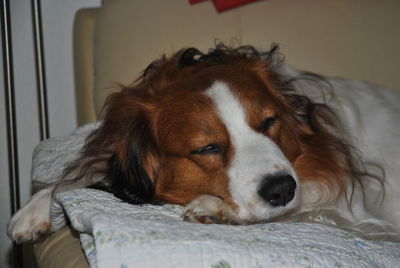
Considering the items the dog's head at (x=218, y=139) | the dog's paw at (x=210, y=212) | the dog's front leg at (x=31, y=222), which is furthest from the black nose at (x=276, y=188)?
the dog's front leg at (x=31, y=222)

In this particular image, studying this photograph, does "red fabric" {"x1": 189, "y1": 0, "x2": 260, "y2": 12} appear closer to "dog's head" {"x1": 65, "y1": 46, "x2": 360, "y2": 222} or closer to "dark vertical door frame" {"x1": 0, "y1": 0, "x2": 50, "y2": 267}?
"dog's head" {"x1": 65, "y1": 46, "x2": 360, "y2": 222}

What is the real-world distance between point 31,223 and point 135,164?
1.21 ft

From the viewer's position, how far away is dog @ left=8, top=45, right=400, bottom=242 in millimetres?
1646

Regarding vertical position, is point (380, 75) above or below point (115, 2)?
below

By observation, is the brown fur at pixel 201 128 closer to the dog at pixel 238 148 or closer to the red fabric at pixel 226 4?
the dog at pixel 238 148

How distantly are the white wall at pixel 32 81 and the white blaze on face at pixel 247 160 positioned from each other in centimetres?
184

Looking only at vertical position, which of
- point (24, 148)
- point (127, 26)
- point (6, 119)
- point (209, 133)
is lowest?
point (24, 148)

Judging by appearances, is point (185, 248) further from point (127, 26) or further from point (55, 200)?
point (127, 26)

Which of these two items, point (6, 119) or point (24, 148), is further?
point (24, 148)

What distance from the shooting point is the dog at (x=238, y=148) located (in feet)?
5.40

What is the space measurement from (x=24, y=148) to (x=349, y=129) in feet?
6.64

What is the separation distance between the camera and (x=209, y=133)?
1.72 meters

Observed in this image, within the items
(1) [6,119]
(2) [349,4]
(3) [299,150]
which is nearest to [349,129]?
(3) [299,150]

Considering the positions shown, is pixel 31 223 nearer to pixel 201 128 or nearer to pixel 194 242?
pixel 201 128
